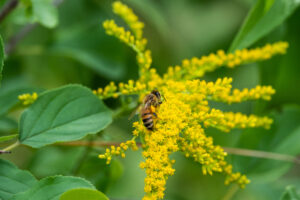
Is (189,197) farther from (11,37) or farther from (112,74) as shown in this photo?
(11,37)

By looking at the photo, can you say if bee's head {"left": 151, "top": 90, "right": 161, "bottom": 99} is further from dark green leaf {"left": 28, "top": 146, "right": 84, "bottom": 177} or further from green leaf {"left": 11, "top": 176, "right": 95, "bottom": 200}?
dark green leaf {"left": 28, "top": 146, "right": 84, "bottom": 177}

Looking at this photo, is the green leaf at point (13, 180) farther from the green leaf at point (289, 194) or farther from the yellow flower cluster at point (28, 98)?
the green leaf at point (289, 194)

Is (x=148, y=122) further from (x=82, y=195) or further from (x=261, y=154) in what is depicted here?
(x=261, y=154)

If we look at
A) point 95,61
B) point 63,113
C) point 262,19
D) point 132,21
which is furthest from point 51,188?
point 95,61

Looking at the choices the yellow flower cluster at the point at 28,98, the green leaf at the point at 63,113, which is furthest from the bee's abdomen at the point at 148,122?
the yellow flower cluster at the point at 28,98

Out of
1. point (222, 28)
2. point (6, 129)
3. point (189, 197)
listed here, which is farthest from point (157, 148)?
point (222, 28)

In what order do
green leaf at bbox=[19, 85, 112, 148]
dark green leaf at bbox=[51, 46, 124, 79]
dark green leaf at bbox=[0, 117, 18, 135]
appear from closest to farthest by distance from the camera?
green leaf at bbox=[19, 85, 112, 148]
dark green leaf at bbox=[0, 117, 18, 135]
dark green leaf at bbox=[51, 46, 124, 79]

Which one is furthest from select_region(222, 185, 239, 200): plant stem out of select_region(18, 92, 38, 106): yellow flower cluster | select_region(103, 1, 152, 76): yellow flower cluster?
select_region(18, 92, 38, 106): yellow flower cluster
